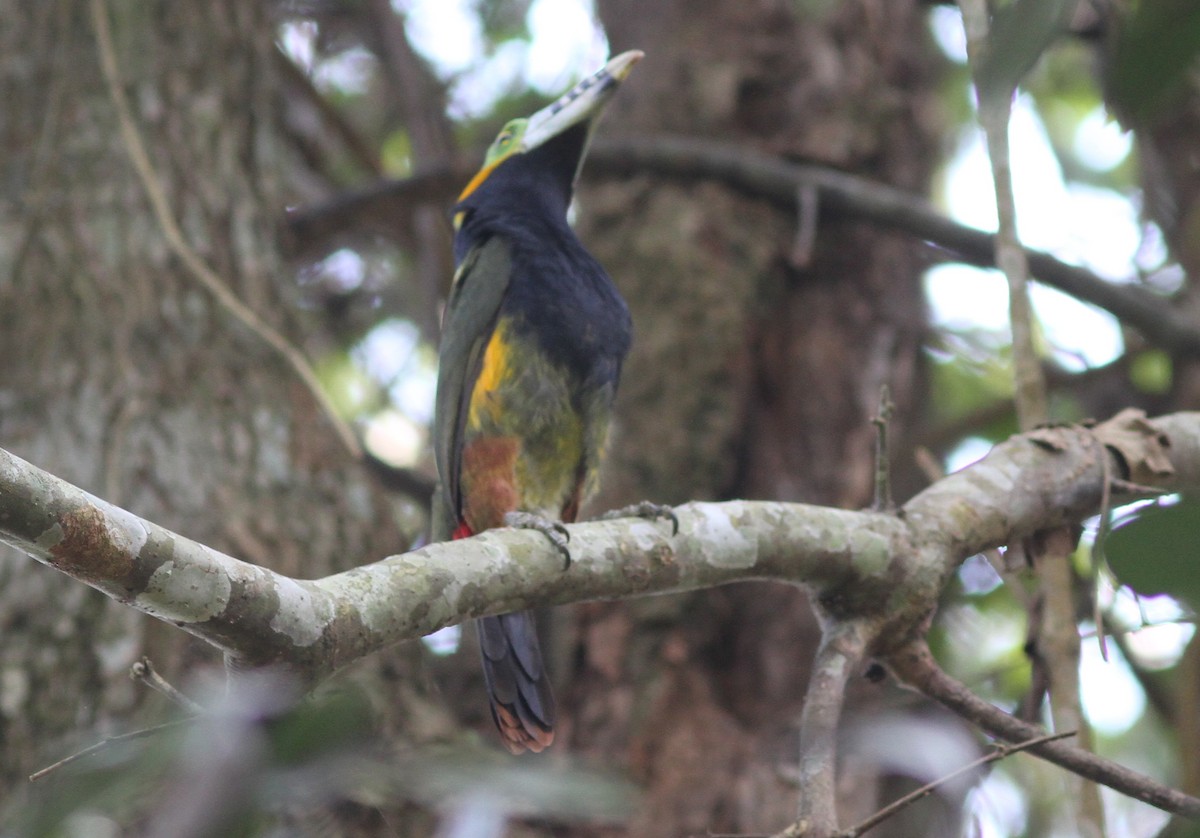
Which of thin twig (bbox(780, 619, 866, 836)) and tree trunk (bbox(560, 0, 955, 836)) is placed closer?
thin twig (bbox(780, 619, 866, 836))

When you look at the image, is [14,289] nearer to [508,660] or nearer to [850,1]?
[508,660]

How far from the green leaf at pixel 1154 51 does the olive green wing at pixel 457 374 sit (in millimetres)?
1880

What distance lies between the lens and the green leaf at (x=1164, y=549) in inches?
57.9

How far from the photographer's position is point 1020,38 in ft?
3.84

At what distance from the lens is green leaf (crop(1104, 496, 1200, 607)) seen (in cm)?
147

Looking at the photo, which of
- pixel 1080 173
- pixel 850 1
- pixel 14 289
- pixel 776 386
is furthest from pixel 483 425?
pixel 1080 173

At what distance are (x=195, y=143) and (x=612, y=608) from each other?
1777mm

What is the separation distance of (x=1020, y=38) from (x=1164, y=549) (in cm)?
68

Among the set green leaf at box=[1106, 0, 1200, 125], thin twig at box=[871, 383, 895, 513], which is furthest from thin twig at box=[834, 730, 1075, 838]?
green leaf at box=[1106, 0, 1200, 125]

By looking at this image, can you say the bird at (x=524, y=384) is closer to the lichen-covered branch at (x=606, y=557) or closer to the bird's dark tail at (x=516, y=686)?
the bird's dark tail at (x=516, y=686)

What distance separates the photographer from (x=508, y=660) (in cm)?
274

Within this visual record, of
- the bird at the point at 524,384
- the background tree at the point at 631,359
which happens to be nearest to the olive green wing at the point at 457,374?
the bird at the point at 524,384

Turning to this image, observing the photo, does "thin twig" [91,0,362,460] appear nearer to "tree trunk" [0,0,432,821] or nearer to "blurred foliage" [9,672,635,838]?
"tree trunk" [0,0,432,821]

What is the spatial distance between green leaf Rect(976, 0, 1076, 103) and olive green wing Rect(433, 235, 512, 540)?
199cm
